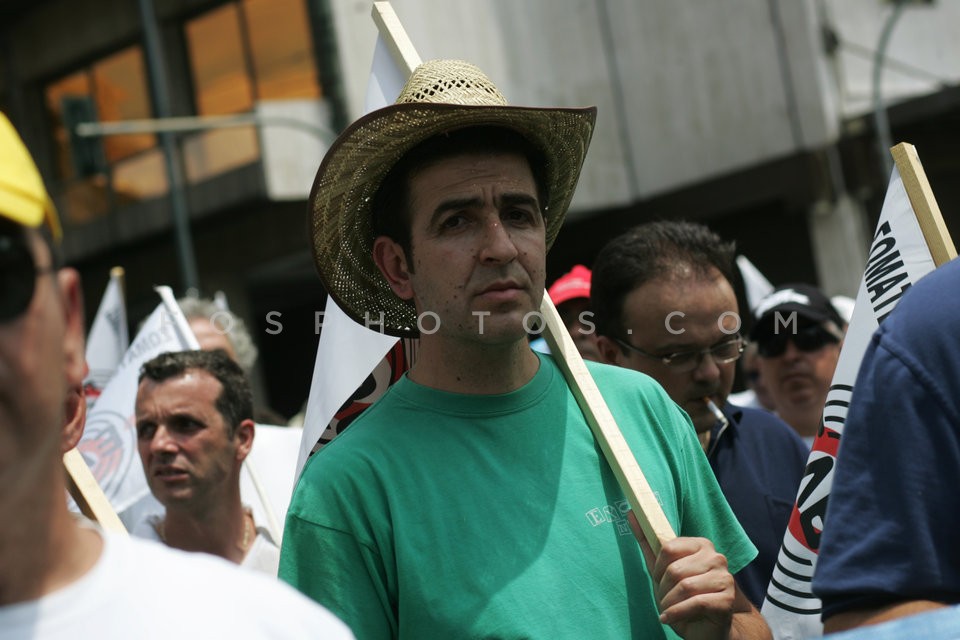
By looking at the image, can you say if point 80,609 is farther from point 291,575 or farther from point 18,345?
point 291,575

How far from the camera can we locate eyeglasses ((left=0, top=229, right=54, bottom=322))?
153cm

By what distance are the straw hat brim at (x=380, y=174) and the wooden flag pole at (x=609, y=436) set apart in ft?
1.14

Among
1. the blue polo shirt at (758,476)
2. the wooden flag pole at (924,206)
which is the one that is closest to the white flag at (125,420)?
the blue polo shirt at (758,476)

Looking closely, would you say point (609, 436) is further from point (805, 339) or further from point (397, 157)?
point (805, 339)

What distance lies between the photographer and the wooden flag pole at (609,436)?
2607 mm

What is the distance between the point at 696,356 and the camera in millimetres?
3967

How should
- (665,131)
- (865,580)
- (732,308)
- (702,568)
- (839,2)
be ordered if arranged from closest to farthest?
(865,580)
(702,568)
(732,308)
(839,2)
(665,131)

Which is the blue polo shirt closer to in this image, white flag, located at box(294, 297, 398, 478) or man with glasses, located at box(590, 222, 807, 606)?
man with glasses, located at box(590, 222, 807, 606)

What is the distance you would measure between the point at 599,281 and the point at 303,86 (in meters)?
15.8

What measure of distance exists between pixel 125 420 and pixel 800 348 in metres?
2.79

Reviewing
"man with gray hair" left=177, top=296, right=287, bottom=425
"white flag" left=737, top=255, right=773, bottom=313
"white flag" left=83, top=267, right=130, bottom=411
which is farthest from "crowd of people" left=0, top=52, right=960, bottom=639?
"white flag" left=737, top=255, right=773, bottom=313

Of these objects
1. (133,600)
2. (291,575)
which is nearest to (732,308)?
(291,575)

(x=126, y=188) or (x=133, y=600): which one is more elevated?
(x=126, y=188)

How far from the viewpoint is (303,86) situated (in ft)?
63.8
